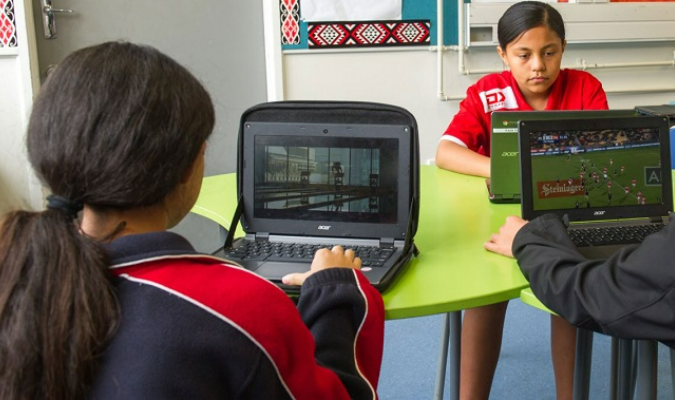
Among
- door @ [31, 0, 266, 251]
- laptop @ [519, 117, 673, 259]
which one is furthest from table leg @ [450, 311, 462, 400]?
door @ [31, 0, 266, 251]

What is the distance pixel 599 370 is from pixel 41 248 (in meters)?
2.13

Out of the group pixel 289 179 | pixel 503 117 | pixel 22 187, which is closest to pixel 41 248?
pixel 289 179

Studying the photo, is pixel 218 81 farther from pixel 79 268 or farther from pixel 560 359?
pixel 79 268

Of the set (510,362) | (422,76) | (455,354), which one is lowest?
(510,362)

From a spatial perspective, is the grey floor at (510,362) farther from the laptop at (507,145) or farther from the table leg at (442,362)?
the laptop at (507,145)

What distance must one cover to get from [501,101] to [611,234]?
87 centimetres

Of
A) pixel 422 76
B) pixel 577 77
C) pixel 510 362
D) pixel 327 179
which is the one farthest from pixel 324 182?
pixel 422 76

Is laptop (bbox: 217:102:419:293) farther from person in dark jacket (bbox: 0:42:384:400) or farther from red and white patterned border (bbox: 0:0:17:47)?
red and white patterned border (bbox: 0:0:17:47)

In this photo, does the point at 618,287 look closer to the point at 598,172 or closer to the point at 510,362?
the point at 598,172

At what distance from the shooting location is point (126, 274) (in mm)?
745

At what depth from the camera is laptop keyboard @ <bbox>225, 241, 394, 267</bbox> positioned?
1.23 m

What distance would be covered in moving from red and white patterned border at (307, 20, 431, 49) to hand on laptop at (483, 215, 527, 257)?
2.38 metres

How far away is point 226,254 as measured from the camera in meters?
1.28

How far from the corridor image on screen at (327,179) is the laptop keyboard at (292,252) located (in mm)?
60
